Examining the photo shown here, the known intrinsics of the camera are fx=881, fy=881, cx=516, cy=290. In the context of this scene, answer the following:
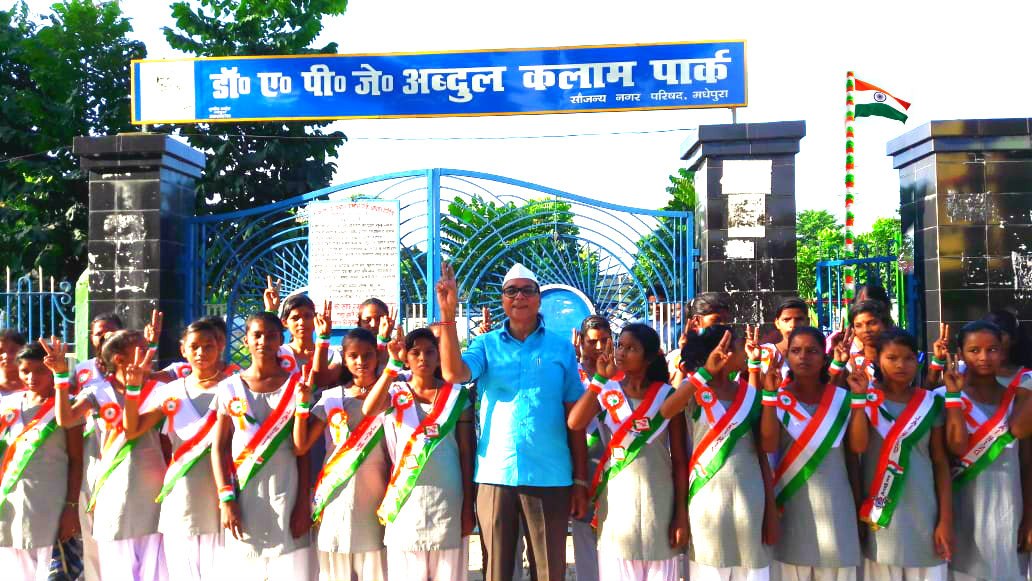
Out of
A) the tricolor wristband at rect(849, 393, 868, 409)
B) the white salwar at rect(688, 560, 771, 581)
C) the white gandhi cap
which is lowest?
the white salwar at rect(688, 560, 771, 581)

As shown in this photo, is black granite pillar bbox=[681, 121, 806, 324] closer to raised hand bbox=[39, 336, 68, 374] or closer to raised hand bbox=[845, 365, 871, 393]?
raised hand bbox=[845, 365, 871, 393]

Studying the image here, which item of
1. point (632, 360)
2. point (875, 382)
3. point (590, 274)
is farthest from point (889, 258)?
point (632, 360)

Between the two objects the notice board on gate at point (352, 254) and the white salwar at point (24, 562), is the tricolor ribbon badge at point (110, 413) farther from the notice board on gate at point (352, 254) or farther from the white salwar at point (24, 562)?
the notice board on gate at point (352, 254)

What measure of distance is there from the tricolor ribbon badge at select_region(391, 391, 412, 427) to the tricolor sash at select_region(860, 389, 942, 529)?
1.77 metres

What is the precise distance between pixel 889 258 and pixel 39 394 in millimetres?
5042

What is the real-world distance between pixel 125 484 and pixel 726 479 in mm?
2400

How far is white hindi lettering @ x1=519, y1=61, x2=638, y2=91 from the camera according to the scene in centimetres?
672

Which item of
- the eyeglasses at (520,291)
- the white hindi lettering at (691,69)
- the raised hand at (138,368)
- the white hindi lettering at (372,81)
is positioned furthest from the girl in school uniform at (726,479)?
the white hindi lettering at (372,81)

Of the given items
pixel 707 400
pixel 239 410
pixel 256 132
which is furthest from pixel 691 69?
pixel 256 132

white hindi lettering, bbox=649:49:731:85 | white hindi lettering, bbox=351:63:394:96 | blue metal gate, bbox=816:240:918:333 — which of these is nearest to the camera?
blue metal gate, bbox=816:240:918:333

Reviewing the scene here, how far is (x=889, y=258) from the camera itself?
587cm

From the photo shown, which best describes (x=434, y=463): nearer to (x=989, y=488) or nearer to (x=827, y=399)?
(x=827, y=399)

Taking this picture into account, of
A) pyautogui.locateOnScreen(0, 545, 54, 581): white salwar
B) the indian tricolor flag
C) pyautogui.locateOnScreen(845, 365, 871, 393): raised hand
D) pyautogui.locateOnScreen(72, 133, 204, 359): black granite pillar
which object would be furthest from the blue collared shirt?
the indian tricolor flag

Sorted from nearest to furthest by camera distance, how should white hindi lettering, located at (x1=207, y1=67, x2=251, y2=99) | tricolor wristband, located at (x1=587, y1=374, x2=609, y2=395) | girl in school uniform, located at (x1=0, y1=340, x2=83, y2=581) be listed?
1. tricolor wristband, located at (x1=587, y1=374, x2=609, y2=395)
2. girl in school uniform, located at (x1=0, y1=340, x2=83, y2=581)
3. white hindi lettering, located at (x1=207, y1=67, x2=251, y2=99)
